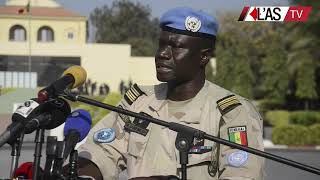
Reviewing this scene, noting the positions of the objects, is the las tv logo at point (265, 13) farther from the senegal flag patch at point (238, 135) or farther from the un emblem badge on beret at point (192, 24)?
the senegal flag patch at point (238, 135)

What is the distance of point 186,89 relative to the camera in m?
2.47

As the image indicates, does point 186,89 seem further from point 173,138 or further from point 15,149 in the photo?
point 15,149

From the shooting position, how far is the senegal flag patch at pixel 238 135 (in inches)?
86.8

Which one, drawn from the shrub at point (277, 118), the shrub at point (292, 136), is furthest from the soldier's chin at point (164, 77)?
the shrub at point (277, 118)

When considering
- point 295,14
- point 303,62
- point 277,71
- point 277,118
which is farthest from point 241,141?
point 277,71

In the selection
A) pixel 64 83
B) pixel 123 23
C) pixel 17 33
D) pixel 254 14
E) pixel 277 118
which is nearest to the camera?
pixel 64 83

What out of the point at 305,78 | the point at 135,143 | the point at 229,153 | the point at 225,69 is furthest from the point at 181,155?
the point at 305,78

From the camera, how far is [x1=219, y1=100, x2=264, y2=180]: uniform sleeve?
218 centimetres

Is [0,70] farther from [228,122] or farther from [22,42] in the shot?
[228,122]

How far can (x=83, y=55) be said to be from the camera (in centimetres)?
4178

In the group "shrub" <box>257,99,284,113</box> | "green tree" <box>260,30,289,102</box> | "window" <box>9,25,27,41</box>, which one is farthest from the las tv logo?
"window" <box>9,25,27,41</box>

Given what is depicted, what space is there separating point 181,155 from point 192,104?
1.48 feet

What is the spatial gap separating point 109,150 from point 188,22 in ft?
1.71

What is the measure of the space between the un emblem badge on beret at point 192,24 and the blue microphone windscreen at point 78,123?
512 mm
